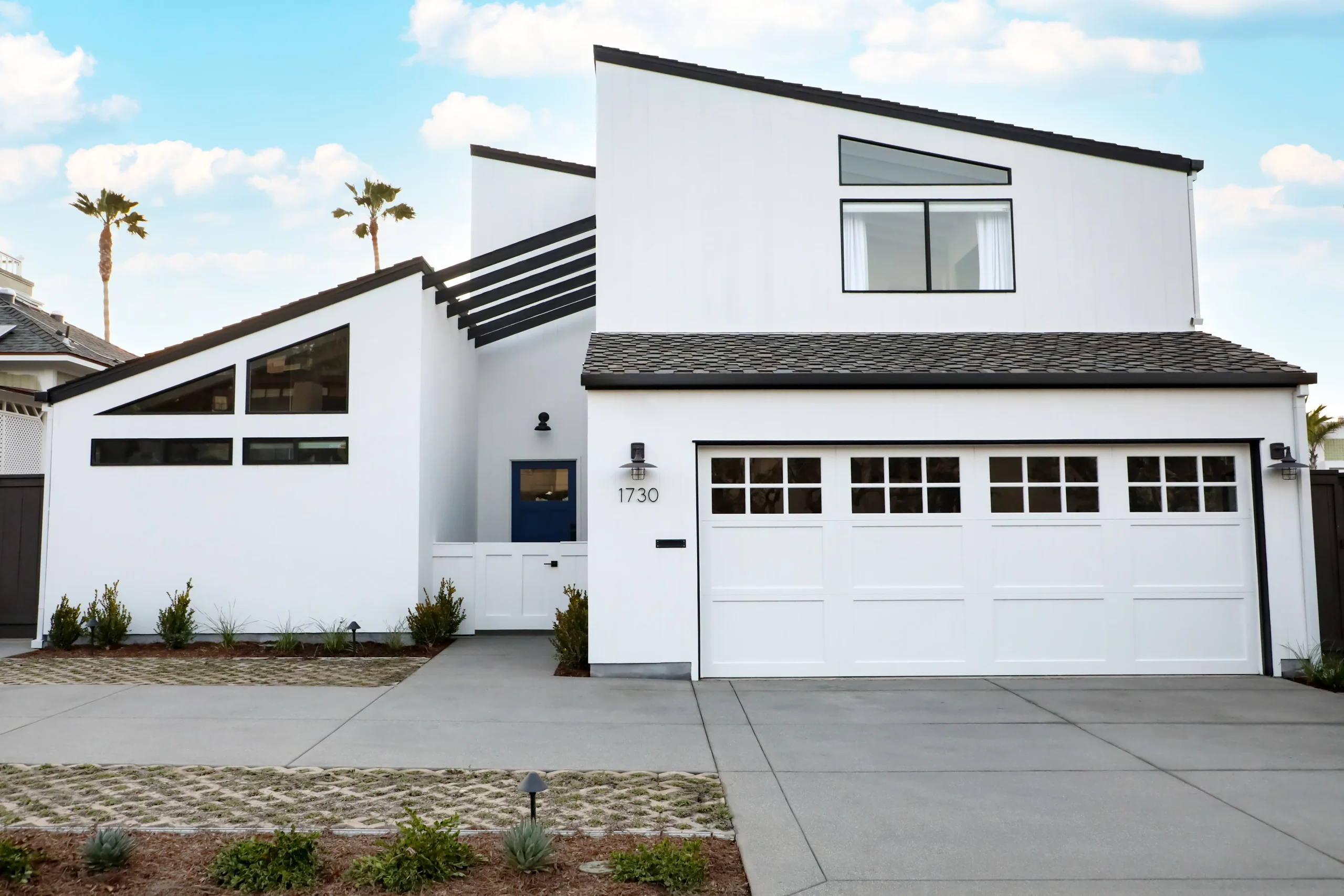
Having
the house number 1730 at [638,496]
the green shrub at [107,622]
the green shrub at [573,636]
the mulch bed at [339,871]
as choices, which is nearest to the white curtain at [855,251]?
the house number 1730 at [638,496]

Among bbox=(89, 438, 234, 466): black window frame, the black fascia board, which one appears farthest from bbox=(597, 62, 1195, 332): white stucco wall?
bbox=(89, 438, 234, 466): black window frame

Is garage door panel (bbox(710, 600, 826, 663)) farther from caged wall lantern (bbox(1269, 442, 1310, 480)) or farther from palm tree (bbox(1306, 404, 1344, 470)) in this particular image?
palm tree (bbox(1306, 404, 1344, 470))

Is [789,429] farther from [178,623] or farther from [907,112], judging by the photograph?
[178,623]

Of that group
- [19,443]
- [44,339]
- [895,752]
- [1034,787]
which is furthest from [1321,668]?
[44,339]

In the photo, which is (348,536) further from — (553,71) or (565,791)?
(553,71)

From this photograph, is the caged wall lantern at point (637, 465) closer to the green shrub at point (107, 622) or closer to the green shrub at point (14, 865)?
the green shrub at point (14, 865)

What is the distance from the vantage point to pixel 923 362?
8.85 metres

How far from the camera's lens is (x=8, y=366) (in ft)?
50.0

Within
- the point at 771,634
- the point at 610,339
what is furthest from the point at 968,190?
the point at 771,634

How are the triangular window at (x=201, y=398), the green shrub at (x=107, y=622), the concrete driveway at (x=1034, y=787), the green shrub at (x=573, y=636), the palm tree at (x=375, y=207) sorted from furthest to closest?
the palm tree at (x=375, y=207) → the triangular window at (x=201, y=398) → the green shrub at (x=107, y=622) → the green shrub at (x=573, y=636) → the concrete driveway at (x=1034, y=787)

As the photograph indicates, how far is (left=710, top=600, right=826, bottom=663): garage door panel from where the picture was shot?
853 cm

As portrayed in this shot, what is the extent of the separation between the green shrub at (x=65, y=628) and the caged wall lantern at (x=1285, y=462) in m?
13.2

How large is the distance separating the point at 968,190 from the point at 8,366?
647 inches

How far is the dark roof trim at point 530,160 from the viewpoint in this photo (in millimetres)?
14258
